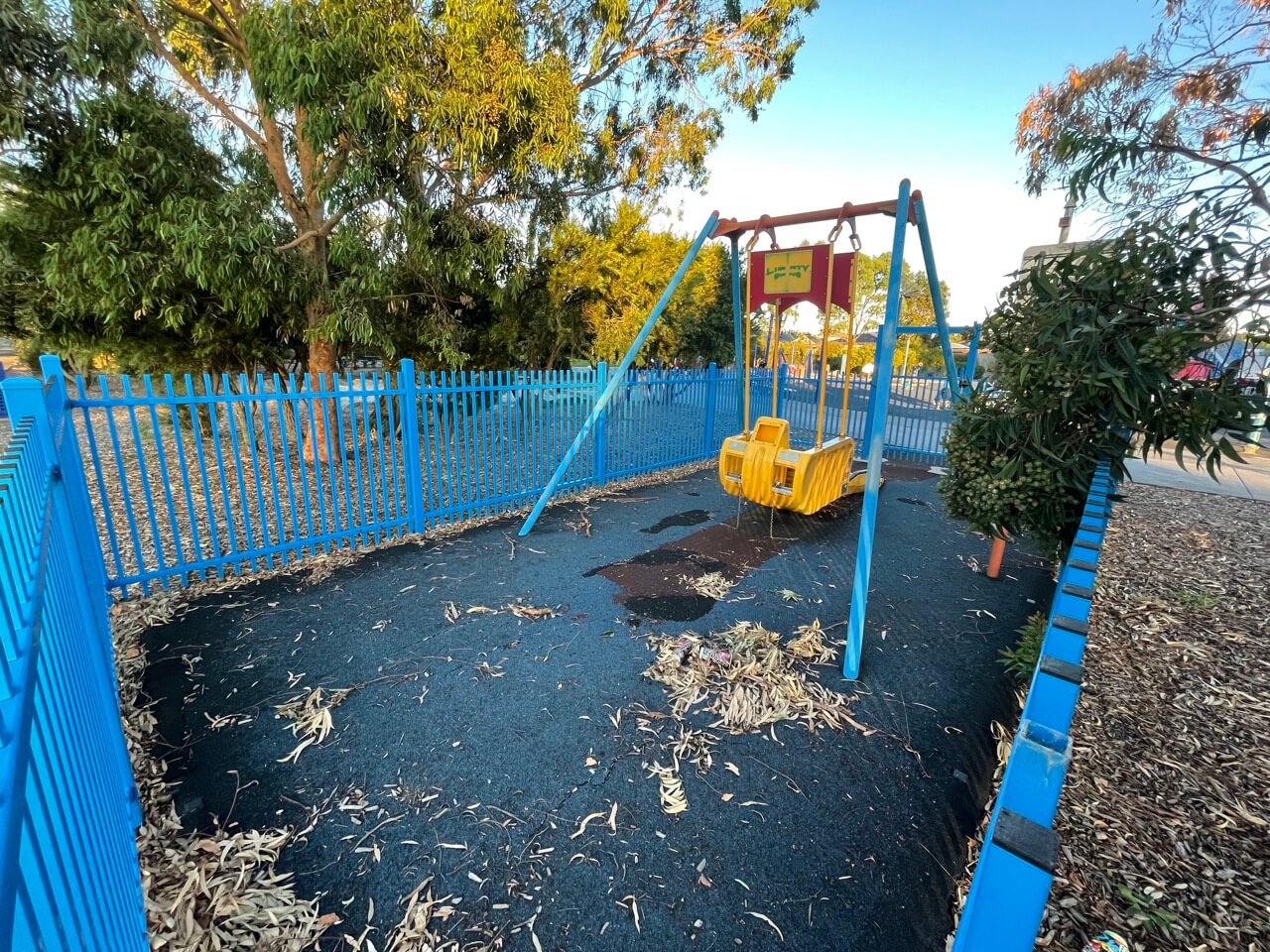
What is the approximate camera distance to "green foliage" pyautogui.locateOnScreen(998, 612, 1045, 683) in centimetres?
346

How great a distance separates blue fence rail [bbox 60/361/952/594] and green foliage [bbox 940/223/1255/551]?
94.3 inches

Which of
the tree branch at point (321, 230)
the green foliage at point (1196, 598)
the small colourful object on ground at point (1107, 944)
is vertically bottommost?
the small colourful object on ground at point (1107, 944)

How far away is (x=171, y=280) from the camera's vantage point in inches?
229

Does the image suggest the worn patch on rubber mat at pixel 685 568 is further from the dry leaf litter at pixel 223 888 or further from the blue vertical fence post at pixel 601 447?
the dry leaf litter at pixel 223 888

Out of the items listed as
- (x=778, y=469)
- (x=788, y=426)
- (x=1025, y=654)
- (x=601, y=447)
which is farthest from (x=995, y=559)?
(x=601, y=447)

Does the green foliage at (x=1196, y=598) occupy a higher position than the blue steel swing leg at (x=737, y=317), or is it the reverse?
the blue steel swing leg at (x=737, y=317)

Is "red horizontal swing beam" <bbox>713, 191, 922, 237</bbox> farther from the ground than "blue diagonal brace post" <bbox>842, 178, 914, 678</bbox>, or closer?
farther from the ground

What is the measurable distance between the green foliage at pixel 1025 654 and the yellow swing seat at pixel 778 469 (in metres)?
1.88

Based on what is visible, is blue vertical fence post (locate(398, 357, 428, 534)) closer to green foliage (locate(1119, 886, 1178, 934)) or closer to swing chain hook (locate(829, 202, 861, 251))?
swing chain hook (locate(829, 202, 861, 251))

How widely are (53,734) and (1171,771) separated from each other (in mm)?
4006

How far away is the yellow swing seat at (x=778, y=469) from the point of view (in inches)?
194

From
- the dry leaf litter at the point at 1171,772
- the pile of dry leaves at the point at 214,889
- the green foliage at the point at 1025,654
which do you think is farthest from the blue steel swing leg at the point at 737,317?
the pile of dry leaves at the point at 214,889

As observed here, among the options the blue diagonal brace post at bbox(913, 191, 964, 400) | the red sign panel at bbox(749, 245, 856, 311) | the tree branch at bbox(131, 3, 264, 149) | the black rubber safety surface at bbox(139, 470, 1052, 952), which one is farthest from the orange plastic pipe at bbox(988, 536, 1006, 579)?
the tree branch at bbox(131, 3, 264, 149)

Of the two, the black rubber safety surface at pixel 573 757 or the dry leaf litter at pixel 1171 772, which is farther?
the black rubber safety surface at pixel 573 757
